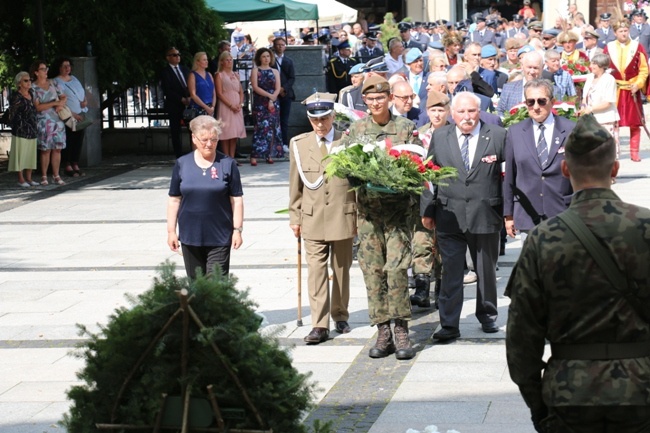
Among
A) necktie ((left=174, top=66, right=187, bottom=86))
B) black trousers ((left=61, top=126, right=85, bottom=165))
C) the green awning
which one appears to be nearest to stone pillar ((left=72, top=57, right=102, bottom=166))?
black trousers ((left=61, top=126, right=85, bottom=165))

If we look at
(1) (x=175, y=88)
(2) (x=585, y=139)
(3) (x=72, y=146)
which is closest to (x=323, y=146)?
(2) (x=585, y=139)

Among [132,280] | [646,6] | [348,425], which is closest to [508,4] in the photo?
[646,6]

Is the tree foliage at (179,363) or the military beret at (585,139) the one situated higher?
the military beret at (585,139)

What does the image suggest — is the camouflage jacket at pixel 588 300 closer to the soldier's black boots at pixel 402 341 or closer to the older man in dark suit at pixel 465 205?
the soldier's black boots at pixel 402 341

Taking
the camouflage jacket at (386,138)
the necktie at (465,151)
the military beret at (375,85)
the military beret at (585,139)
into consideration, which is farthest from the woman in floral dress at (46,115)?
the military beret at (585,139)

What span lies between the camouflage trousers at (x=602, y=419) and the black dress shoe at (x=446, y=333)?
4634 millimetres

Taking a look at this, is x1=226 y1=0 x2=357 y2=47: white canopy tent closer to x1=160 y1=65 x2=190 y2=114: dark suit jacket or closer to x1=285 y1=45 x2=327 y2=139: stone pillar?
x1=285 y1=45 x2=327 y2=139: stone pillar

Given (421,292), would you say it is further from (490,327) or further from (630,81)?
(630,81)

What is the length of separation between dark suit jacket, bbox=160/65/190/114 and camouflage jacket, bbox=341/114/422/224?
11996 mm

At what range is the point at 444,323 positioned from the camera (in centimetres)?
→ 890

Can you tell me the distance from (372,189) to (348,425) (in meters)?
1.98

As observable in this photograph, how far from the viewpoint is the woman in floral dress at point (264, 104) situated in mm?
21250

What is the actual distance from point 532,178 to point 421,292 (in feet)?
6.00

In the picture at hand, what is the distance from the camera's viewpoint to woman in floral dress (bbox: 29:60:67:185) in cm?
1855
